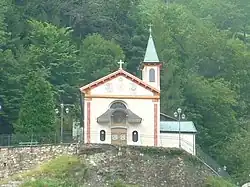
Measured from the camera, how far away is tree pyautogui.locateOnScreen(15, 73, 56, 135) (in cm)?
6188

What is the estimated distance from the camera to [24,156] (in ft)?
188

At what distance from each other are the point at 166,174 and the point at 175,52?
82.7ft

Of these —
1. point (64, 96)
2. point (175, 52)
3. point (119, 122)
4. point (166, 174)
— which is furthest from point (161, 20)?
point (166, 174)

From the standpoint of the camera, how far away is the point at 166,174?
2334 inches

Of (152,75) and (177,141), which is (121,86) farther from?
(177,141)

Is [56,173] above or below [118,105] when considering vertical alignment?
below

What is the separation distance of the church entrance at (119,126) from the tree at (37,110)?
15.3ft

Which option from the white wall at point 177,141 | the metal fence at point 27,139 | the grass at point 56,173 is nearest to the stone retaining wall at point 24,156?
the grass at point 56,173

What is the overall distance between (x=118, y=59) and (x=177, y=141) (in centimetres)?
1463

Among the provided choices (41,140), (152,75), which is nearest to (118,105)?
(152,75)

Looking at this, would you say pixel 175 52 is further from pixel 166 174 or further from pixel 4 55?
pixel 166 174

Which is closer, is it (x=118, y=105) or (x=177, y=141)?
(x=177, y=141)

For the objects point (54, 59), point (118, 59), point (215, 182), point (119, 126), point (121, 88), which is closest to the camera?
point (215, 182)

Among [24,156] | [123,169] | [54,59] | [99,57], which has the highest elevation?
[99,57]
